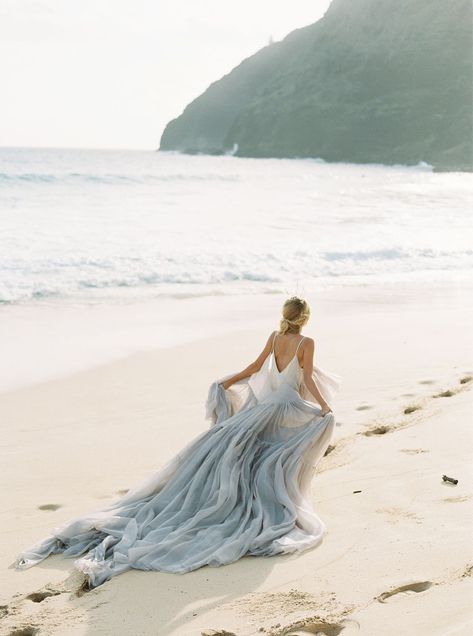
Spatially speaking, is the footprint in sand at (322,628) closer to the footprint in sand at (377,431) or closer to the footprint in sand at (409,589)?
the footprint in sand at (409,589)

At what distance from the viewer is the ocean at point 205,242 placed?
48.8 feet

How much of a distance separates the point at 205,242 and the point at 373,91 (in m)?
113

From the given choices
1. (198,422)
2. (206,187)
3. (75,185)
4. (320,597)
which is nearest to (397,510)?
(320,597)

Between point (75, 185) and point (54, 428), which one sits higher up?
point (75, 185)

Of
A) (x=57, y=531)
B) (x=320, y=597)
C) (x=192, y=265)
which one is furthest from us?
(x=192, y=265)

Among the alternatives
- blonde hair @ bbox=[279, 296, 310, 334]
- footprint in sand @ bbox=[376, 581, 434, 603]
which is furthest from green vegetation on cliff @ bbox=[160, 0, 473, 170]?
footprint in sand @ bbox=[376, 581, 434, 603]

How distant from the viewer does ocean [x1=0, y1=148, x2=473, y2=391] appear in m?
10.5

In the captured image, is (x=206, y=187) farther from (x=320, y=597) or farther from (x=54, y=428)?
(x=320, y=597)

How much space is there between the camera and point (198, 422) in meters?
6.97

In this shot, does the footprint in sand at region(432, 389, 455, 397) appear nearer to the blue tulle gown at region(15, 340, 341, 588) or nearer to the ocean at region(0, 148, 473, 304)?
the blue tulle gown at region(15, 340, 341, 588)

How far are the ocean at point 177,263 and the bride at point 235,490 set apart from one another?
3391 millimetres

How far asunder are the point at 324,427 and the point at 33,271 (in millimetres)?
11771

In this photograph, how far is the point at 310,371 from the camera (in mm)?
5020

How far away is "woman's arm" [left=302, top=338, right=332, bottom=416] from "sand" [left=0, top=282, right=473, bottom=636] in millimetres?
641
